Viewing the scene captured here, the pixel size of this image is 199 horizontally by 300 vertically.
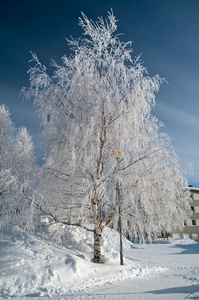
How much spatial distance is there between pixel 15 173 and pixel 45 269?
3.71m

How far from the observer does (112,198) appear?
8.09 metres

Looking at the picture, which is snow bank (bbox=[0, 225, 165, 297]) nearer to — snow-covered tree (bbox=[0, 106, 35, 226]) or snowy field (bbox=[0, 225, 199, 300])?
snowy field (bbox=[0, 225, 199, 300])

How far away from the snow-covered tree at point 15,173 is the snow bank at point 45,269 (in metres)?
0.87

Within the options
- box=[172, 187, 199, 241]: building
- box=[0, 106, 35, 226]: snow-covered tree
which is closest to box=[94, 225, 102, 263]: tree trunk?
box=[0, 106, 35, 226]: snow-covered tree

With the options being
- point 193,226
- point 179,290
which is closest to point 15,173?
point 179,290

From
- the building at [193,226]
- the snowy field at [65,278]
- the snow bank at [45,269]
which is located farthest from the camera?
the building at [193,226]

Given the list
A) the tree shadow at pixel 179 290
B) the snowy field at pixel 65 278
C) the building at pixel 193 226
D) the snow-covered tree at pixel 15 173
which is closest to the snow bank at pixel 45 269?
the snowy field at pixel 65 278

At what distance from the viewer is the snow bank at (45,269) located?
18.2 feet

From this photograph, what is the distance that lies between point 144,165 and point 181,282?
156 inches

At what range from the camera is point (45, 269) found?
6.24 m

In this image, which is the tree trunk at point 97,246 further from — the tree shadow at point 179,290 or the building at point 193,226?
the building at point 193,226

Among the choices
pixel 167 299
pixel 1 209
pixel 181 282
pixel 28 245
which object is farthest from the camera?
pixel 1 209

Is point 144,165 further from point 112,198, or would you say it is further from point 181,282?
point 181,282

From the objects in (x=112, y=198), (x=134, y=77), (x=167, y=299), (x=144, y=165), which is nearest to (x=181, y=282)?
(x=167, y=299)
